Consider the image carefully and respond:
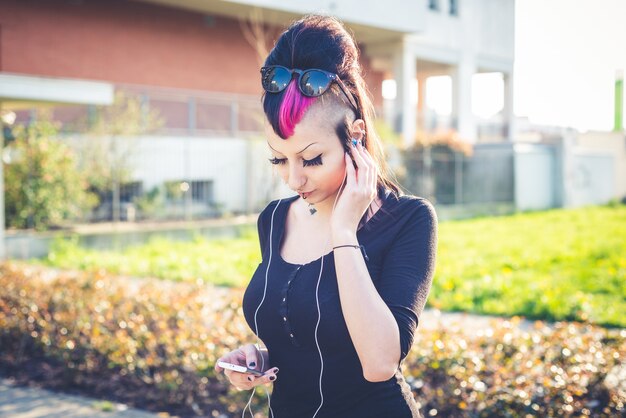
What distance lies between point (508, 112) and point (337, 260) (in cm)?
3146

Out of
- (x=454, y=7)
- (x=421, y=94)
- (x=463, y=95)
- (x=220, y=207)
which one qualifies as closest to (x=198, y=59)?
(x=220, y=207)

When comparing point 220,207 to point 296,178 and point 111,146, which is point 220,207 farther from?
point 296,178

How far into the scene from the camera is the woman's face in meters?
2.04

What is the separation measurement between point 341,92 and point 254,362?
0.85 meters

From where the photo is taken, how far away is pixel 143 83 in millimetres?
20844

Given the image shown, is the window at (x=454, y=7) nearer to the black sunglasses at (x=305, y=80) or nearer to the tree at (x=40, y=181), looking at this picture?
the tree at (x=40, y=181)

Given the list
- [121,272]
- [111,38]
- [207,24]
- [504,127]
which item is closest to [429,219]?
[121,272]

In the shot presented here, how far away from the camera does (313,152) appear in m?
2.05

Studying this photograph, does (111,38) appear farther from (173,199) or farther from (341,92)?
(341,92)

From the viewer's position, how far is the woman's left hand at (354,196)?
1963mm

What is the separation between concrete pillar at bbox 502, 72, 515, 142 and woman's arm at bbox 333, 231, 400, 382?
30.4 m

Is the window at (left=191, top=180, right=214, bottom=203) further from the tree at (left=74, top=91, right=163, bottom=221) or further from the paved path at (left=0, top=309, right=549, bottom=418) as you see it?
the paved path at (left=0, top=309, right=549, bottom=418)

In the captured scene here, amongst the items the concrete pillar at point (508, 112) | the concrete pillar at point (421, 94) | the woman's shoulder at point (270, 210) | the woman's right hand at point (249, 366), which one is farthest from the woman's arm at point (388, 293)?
the concrete pillar at point (508, 112)

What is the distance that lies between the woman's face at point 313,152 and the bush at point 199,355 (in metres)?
2.56
